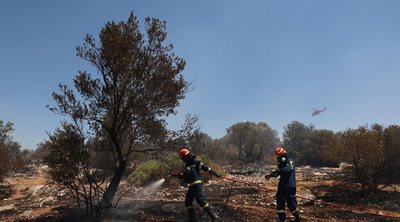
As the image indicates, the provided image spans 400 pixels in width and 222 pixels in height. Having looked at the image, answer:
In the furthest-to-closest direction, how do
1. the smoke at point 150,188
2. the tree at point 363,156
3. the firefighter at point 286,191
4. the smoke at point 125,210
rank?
the smoke at point 150,188 → the tree at point 363,156 → the smoke at point 125,210 → the firefighter at point 286,191

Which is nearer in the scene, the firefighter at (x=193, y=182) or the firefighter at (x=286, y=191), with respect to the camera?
the firefighter at (x=286, y=191)

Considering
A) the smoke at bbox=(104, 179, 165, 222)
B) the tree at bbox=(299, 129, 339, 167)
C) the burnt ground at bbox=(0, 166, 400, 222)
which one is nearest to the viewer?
the smoke at bbox=(104, 179, 165, 222)

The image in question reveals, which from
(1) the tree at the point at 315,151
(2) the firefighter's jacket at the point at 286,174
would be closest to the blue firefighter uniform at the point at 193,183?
(2) the firefighter's jacket at the point at 286,174

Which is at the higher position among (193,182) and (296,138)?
(296,138)

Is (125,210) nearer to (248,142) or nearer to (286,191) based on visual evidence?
(286,191)

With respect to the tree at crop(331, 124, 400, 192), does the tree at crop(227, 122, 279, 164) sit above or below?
above

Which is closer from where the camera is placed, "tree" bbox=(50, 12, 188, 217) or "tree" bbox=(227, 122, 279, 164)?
"tree" bbox=(50, 12, 188, 217)

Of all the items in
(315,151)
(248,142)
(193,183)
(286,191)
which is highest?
(248,142)

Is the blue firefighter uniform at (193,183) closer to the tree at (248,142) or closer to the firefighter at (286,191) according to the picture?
the firefighter at (286,191)

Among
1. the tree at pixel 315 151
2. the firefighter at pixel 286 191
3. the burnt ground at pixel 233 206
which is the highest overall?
the tree at pixel 315 151

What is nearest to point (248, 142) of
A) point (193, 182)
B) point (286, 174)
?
point (286, 174)

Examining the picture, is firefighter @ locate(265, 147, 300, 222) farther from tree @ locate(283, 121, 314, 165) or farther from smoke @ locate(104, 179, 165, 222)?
tree @ locate(283, 121, 314, 165)

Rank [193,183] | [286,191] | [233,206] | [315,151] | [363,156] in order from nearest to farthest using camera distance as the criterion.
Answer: [286,191], [193,183], [233,206], [363,156], [315,151]

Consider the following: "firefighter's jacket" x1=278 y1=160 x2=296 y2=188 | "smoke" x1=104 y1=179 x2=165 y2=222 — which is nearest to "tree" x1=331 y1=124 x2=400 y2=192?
"firefighter's jacket" x1=278 y1=160 x2=296 y2=188
